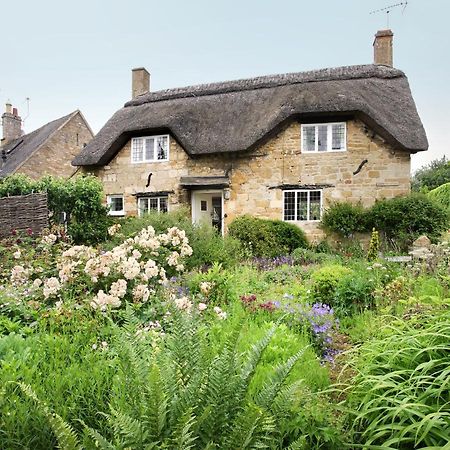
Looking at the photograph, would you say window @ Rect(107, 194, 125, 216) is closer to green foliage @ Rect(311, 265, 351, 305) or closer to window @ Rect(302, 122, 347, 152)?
window @ Rect(302, 122, 347, 152)

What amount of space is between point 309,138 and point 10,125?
941 inches

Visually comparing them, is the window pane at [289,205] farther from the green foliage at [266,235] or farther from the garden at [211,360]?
the garden at [211,360]

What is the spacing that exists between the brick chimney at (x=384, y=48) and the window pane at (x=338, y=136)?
476cm

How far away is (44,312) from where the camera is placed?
3.83 m

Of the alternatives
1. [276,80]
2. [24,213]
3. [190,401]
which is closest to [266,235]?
[276,80]

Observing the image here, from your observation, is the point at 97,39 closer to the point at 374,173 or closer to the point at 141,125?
the point at 141,125

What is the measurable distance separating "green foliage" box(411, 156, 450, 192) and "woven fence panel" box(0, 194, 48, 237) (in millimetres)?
22703

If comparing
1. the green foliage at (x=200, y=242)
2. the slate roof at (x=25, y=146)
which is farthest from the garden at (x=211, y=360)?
the slate roof at (x=25, y=146)

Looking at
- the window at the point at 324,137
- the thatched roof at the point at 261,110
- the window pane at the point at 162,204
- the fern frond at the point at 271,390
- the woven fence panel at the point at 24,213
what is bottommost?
the fern frond at the point at 271,390

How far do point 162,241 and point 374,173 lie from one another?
33.9 feet

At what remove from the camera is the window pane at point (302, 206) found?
14570mm

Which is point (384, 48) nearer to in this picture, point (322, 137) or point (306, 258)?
point (322, 137)

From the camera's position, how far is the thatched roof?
13.8m

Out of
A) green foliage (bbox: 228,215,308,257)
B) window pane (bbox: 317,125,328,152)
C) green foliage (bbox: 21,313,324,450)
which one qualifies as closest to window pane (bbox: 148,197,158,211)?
green foliage (bbox: 228,215,308,257)
